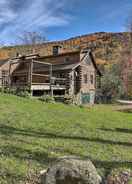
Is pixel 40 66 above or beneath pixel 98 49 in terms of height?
beneath

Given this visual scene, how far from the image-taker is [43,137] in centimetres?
775

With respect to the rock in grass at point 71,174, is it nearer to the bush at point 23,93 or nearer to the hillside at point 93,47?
the bush at point 23,93

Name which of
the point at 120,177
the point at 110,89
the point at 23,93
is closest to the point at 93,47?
the point at 110,89

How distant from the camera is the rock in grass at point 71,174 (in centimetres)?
404

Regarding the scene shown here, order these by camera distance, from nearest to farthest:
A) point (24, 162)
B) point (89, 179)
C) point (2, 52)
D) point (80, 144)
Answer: point (89, 179) → point (24, 162) → point (80, 144) → point (2, 52)

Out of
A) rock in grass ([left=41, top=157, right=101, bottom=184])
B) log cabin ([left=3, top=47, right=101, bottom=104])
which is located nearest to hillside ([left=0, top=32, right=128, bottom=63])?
log cabin ([left=3, top=47, right=101, bottom=104])

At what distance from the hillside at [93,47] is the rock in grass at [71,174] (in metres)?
56.8

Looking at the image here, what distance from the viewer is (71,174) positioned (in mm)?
4051

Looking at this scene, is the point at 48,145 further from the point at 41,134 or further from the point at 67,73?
the point at 67,73

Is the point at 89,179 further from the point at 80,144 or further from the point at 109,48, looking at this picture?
the point at 109,48

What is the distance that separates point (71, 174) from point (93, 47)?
69356 millimetres

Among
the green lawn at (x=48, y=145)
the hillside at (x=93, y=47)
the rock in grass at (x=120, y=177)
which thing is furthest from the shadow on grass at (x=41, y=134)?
the hillside at (x=93, y=47)

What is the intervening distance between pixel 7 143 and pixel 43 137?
152cm

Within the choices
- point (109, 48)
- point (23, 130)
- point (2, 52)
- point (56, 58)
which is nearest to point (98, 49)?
point (109, 48)
